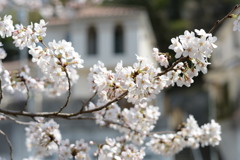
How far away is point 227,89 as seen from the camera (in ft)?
69.4

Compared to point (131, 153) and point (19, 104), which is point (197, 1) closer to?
point (19, 104)

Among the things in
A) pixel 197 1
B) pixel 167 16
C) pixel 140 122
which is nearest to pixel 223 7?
pixel 197 1

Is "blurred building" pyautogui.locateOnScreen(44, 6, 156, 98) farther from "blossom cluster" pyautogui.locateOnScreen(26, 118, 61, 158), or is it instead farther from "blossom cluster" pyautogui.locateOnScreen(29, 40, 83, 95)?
"blossom cluster" pyautogui.locateOnScreen(29, 40, 83, 95)

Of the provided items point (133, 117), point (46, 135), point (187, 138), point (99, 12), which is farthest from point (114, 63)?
point (46, 135)

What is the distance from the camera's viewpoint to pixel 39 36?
2.39m

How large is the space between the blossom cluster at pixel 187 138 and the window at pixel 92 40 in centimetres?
1527

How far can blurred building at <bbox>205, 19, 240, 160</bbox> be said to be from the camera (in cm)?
1856

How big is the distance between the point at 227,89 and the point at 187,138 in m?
18.5

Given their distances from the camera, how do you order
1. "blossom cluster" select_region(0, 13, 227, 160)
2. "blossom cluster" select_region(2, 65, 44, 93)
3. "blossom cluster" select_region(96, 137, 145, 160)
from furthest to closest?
1. "blossom cluster" select_region(2, 65, 44, 93)
2. "blossom cluster" select_region(96, 137, 145, 160)
3. "blossom cluster" select_region(0, 13, 227, 160)

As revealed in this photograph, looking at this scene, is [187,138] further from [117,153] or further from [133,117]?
[117,153]

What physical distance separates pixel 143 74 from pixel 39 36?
679mm

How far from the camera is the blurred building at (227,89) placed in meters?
18.6

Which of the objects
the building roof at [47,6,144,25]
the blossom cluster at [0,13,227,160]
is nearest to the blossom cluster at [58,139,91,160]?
the blossom cluster at [0,13,227,160]

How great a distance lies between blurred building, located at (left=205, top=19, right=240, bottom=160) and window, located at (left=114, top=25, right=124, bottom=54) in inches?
211
